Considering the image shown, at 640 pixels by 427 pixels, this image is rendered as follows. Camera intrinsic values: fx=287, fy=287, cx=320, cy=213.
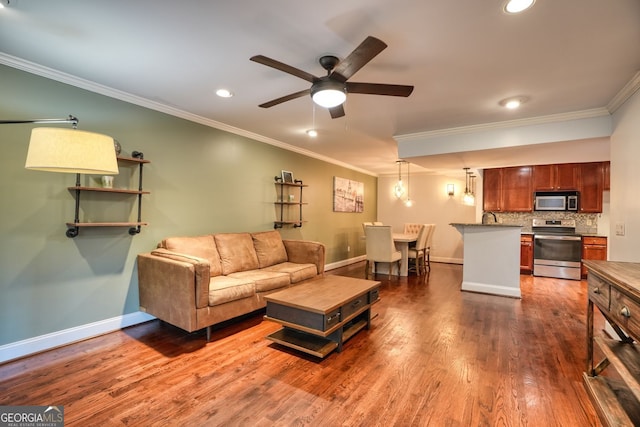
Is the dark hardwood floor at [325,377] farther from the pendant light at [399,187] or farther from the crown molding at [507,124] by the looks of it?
the pendant light at [399,187]

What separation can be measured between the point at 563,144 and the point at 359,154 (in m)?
3.09

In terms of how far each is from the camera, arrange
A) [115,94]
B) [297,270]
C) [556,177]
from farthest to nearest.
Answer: [556,177] < [297,270] < [115,94]

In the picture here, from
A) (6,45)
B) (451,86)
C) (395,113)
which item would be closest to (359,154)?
(395,113)

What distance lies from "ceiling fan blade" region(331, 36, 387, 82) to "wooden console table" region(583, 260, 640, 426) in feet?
5.68

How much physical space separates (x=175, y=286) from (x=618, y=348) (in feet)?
10.7

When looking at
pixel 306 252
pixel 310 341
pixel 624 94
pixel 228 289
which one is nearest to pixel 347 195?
pixel 306 252

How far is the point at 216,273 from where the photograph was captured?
3.37 metres

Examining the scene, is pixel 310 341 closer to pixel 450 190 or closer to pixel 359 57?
pixel 359 57

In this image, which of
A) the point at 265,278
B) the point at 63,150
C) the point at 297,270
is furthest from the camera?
the point at 297,270

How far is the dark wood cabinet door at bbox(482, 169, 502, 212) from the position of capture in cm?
609

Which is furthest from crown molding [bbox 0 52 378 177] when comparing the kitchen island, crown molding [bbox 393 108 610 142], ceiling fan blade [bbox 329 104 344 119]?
the kitchen island

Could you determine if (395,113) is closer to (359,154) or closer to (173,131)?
(359,154)

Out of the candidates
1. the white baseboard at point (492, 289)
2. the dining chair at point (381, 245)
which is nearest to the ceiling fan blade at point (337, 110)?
the dining chair at point (381, 245)

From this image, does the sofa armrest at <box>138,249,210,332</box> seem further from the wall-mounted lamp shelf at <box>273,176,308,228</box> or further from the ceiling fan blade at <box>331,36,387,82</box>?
the wall-mounted lamp shelf at <box>273,176,308,228</box>
